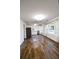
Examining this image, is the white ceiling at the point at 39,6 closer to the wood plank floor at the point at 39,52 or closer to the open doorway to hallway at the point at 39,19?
the open doorway to hallway at the point at 39,19

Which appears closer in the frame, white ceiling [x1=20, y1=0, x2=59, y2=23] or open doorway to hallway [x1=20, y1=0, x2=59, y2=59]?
white ceiling [x1=20, y1=0, x2=59, y2=23]

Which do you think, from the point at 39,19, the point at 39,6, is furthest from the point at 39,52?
the point at 39,19

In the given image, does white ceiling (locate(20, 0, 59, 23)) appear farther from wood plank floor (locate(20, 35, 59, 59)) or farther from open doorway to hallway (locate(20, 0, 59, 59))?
wood plank floor (locate(20, 35, 59, 59))

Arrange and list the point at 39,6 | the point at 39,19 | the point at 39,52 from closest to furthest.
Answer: the point at 39,6, the point at 39,52, the point at 39,19

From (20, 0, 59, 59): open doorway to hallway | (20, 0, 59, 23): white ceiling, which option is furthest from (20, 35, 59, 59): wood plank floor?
(20, 0, 59, 23): white ceiling

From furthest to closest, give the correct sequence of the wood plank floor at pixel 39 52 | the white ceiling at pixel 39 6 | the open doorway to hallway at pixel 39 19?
1. the wood plank floor at pixel 39 52
2. the open doorway to hallway at pixel 39 19
3. the white ceiling at pixel 39 6

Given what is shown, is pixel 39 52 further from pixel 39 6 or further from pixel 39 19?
pixel 39 19

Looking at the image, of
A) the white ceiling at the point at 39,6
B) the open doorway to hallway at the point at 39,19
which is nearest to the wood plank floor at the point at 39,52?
the open doorway to hallway at the point at 39,19

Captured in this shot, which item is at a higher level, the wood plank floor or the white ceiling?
the white ceiling
